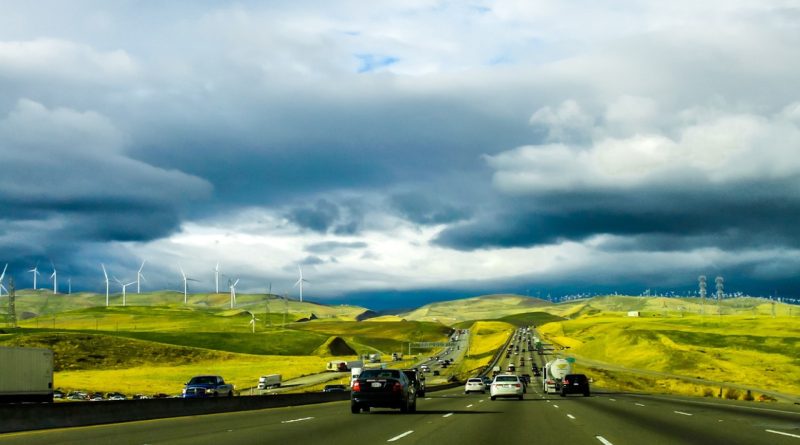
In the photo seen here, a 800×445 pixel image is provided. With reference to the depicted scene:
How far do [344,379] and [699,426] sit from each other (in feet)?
333

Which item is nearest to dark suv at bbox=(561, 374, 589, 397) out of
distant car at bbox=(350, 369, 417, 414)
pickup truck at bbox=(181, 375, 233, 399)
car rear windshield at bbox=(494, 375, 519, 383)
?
car rear windshield at bbox=(494, 375, 519, 383)

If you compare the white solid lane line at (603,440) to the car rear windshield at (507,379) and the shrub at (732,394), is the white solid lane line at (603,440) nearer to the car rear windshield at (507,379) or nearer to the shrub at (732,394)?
the car rear windshield at (507,379)

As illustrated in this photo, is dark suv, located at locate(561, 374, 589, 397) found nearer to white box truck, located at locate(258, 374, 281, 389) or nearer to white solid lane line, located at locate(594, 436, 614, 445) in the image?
white solid lane line, located at locate(594, 436, 614, 445)

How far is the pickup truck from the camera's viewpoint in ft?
176

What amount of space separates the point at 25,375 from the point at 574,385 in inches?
1433

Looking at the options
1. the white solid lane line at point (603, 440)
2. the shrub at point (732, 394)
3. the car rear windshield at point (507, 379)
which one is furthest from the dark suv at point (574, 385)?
the white solid lane line at point (603, 440)

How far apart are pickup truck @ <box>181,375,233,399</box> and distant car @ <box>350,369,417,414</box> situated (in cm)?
2202

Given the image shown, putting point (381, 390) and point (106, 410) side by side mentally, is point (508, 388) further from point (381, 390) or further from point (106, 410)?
point (106, 410)

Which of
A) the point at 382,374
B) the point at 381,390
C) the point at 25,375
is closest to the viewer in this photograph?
the point at 381,390

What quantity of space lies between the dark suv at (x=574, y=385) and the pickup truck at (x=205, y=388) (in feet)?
78.0

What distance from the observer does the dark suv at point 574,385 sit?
59.1 metres

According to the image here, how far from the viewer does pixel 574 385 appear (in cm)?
5922

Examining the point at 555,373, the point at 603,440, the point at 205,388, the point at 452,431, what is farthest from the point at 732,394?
the point at 603,440

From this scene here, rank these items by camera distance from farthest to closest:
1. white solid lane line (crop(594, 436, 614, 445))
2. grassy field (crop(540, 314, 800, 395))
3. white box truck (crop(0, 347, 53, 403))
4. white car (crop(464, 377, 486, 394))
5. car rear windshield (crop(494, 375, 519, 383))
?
1. grassy field (crop(540, 314, 800, 395))
2. white car (crop(464, 377, 486, 394))
3. car rear windshield (crop(494, 375, 519, 383))
4. white box truck (crop(0, 347, 53, 403))
5. white solid lane line (crop(594, 436, 614, 445))
